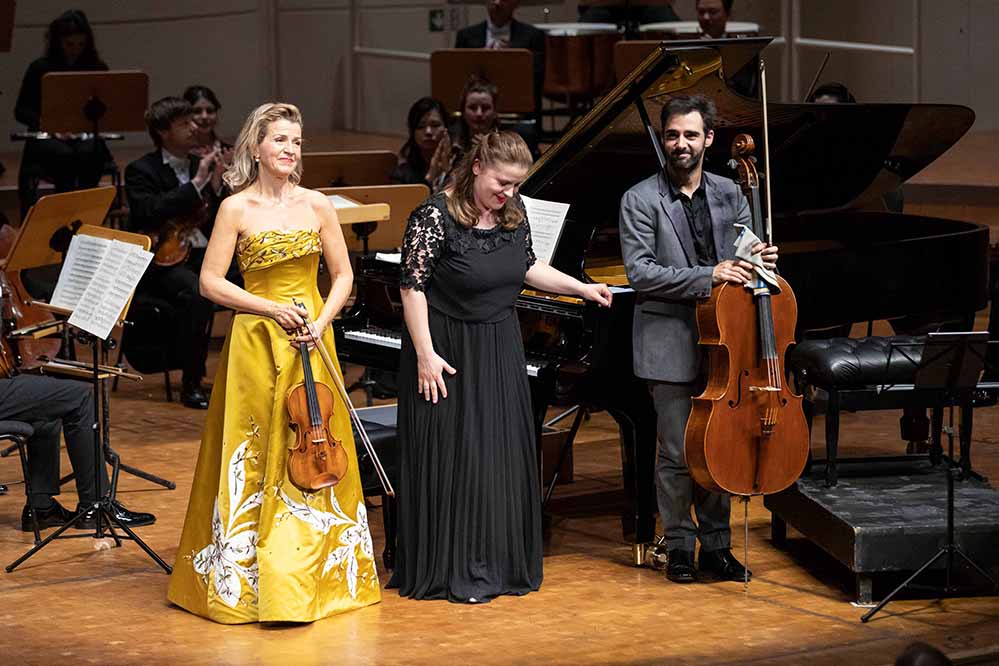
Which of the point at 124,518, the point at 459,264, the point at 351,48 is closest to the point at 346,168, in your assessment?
the point at 124,518

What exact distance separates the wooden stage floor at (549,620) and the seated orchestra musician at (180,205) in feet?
7.16

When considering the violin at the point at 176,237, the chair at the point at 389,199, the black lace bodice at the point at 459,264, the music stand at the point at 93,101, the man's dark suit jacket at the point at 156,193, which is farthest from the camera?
the music stand at the point at 93,101

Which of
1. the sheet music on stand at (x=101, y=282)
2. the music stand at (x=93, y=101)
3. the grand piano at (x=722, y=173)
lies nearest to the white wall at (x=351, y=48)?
the music stand at (x=93, y=101)

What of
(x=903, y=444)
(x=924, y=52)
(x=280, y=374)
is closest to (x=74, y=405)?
(x=280, y=374)

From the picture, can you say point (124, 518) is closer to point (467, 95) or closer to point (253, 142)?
point (253, 142)

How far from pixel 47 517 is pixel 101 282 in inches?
39.2

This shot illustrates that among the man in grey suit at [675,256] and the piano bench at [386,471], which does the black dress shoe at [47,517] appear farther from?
the man in grey suit at [675,256]

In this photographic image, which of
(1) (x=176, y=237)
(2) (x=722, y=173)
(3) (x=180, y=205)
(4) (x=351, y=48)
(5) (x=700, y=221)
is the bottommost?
(1) (x=176, y=237)

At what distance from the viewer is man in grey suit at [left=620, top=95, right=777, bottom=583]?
492cm

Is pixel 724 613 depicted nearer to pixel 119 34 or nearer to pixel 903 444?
pixel 903 444

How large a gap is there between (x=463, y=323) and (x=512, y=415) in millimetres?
321

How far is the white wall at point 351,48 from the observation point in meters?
11.2

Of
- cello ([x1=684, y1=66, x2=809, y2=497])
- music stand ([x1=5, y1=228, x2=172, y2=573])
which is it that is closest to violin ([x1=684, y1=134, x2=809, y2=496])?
cello ([x1=684, y1=66, x2=809, y2=497])

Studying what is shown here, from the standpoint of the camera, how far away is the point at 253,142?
4.72 meters
